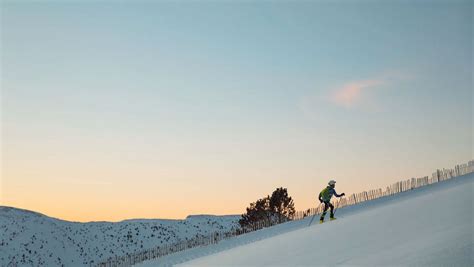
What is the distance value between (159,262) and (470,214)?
23.2 metres

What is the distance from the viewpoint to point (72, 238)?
2339 inches

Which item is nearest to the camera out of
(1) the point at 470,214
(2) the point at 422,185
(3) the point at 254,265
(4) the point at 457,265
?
(4) the point at 457,265

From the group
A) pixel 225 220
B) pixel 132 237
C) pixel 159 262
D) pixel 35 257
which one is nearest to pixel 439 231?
pixel 159 262

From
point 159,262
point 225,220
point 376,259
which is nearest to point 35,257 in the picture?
point 159,262

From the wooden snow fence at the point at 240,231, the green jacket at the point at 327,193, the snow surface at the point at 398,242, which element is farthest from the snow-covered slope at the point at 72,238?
the snow surface at the point at 398,242

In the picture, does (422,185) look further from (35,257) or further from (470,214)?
(35,257)

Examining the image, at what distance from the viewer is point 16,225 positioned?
59.5 metres

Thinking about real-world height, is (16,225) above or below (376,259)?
above

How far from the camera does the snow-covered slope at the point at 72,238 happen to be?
2069 inches

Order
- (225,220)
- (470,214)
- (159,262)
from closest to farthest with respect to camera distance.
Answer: (470,214) → (159,262) → (225,220)

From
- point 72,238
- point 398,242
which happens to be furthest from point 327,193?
point 72,238

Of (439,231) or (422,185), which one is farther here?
(422,185)

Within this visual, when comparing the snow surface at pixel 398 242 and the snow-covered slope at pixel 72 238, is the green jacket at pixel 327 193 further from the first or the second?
the snow-covered slope at pixel 72 238

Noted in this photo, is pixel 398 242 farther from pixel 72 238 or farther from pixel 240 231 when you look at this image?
pixel 72 238
